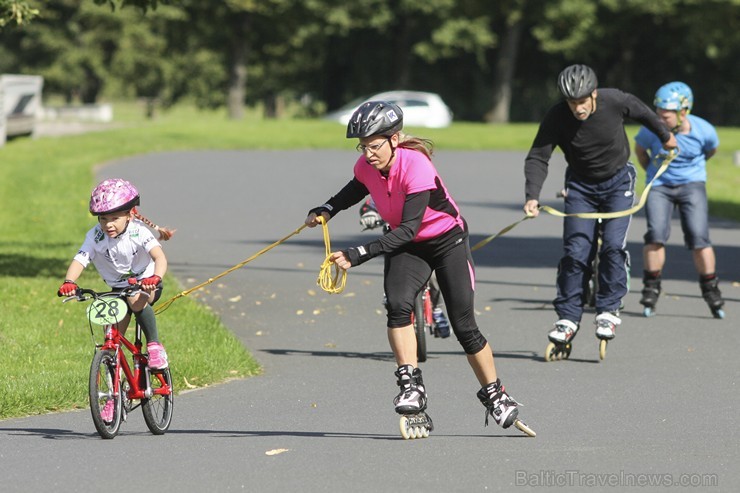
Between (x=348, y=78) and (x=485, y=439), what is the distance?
6572 cm

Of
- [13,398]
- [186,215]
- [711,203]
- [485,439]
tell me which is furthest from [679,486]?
[711,203]

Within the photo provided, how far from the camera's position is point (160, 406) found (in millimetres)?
7551

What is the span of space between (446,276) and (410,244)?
239mm

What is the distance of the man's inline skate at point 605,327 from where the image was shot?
32.2ft

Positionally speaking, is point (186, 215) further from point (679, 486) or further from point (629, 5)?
point (629, 5)

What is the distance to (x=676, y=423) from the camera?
7.64 m

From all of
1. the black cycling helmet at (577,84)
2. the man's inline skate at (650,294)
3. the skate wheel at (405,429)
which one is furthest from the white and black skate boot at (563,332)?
the skate wheel at (405,429)

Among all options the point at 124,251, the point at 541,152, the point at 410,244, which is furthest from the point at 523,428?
the point at 541,152

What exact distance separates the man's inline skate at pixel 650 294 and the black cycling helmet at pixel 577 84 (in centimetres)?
315

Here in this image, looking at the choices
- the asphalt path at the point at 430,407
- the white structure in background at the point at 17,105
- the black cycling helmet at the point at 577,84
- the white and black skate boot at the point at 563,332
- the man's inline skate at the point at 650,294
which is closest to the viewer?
the asphalt path at the point at 430,407

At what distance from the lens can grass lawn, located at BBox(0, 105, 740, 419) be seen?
902 centimetres

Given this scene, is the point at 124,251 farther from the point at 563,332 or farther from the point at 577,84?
the point at 563,332

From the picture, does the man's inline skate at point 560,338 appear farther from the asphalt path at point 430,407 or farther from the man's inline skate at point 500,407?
the man's inline skate at point 500,407

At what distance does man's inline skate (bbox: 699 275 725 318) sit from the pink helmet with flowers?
6341 millimetres
